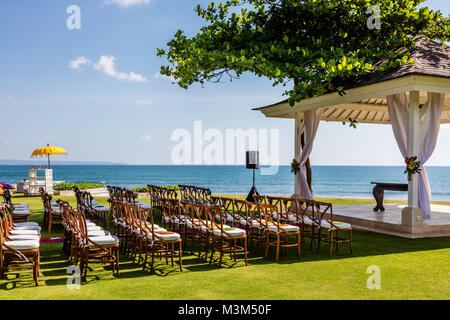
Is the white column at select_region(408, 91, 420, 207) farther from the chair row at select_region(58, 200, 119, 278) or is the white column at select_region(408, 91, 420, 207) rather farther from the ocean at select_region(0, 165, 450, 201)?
the ocean at select_region(0, 165, 450, 201)

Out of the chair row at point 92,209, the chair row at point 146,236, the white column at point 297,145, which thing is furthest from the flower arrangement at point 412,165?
the chair row at point 92,209

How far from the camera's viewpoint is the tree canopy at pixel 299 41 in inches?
371

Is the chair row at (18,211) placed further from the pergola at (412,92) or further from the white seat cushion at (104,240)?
the pergola at (412,92)

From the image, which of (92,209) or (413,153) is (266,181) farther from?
(413,153)

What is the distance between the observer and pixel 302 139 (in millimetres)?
11750

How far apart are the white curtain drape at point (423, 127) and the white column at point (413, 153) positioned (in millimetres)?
336

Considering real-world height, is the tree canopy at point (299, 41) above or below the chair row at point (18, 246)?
above

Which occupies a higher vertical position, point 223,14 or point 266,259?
point 223,14

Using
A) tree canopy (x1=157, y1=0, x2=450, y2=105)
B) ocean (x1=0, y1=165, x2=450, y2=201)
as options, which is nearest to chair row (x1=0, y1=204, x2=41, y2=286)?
tree canopy (x1=157, y1=0, x2=450, y2=105)

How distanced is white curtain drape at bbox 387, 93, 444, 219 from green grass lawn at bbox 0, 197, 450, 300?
2.00 m

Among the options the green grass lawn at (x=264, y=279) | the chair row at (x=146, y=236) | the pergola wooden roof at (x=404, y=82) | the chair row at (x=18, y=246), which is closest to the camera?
the green grass lawn at (x=264, y=279)

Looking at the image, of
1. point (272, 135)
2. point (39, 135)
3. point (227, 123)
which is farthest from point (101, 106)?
point (272, 135)
